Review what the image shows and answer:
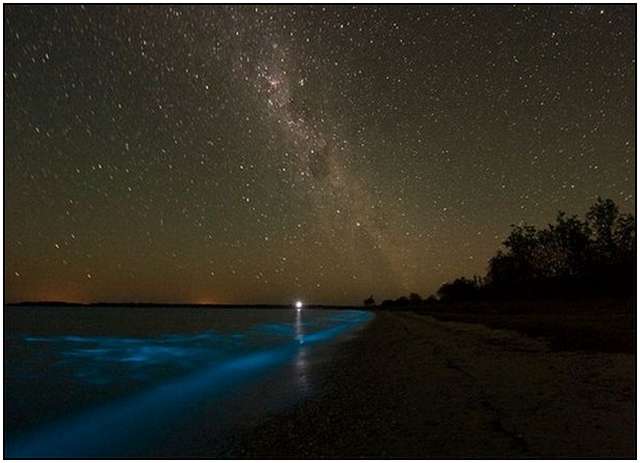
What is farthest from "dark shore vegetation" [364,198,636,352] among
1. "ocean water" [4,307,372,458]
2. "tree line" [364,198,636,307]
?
"ocean water" [4,307,372,458]

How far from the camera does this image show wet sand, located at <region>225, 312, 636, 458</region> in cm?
509

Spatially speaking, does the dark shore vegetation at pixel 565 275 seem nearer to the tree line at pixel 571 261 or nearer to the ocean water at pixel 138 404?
the tree line at pixel 571 261

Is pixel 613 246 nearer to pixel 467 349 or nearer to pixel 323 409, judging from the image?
pixel 467 349

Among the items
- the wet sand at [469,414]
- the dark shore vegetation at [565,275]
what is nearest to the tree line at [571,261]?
the dark shore vegetation at [565,275]

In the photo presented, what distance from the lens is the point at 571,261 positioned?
59188 mm

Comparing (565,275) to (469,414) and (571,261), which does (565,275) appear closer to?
(571,261)

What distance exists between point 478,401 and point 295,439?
9.05 ft

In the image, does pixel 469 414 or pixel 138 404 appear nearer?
pixel 469 414

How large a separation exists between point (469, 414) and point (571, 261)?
59769 millimetres

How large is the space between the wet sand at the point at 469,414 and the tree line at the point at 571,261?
3236cm

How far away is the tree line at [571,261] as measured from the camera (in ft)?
146

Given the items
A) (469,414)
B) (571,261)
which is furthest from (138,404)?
(571,261)

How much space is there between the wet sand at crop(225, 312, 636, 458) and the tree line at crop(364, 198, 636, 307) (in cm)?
3236

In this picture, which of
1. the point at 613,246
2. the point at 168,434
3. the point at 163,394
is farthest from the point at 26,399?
the point at 613,246
